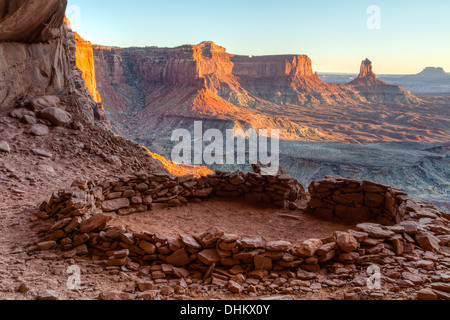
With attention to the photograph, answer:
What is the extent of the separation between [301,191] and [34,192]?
6.92 m

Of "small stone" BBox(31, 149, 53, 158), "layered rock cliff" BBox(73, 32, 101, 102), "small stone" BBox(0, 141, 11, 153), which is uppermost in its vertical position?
"layered rock cliff" BBox(73, 32, 101, 102)

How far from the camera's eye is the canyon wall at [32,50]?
393 inches

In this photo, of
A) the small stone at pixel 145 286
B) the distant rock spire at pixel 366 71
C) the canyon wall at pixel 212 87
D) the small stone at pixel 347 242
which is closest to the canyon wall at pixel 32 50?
the small stone at pixel 145 286

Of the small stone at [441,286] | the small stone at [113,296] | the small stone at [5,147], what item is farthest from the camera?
the small stone at [5,147]

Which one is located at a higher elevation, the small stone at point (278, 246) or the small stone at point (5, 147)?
the small stone at point (5, 147)

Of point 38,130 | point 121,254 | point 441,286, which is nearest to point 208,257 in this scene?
point 121,254

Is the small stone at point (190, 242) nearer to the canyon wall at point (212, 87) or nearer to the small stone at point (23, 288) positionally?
the small stone at point (23, 288)

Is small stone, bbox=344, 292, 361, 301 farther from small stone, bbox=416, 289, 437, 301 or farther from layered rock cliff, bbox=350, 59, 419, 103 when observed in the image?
layered rock cliff, bbox=350, 59, 419, 103

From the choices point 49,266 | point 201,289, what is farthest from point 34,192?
point 201,289

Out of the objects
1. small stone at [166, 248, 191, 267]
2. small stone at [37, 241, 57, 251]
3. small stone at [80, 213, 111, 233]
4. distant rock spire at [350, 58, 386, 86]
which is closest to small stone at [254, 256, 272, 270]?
small stone at [166, 248, 191, 267]

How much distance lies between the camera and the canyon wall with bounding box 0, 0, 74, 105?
9.98m

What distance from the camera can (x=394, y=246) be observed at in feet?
14.7

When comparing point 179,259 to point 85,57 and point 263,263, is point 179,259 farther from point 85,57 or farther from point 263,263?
point 85,57

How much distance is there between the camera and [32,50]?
1193 centimetres
